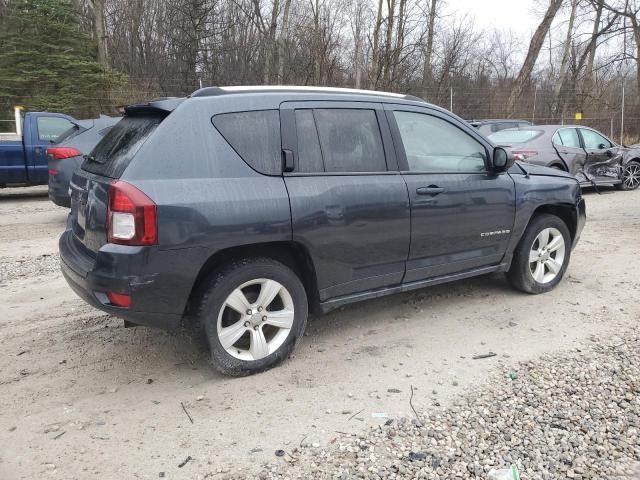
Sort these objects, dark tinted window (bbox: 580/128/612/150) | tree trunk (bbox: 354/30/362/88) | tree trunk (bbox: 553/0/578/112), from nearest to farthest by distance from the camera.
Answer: dark tinted window (bbox: 580/128/612/150)
tree trunk (bbox: 354/30/362/88)
tree trunk (bbox: 553/0/578/112)

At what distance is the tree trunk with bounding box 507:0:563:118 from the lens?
22.7 m

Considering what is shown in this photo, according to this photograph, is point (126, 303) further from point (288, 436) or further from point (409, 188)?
point (409, 188)

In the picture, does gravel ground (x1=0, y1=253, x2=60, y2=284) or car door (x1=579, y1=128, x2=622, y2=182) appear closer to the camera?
gravel ground (x1=0, y1=253, x2=60, y2=284)

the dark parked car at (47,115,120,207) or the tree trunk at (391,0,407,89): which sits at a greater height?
the tree trunk at (391,0,407,89)

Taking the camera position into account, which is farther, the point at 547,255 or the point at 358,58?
the point at 358,58

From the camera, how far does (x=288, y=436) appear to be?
2.88 metres

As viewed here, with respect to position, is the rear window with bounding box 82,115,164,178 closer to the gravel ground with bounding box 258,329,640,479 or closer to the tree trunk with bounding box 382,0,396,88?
the gravel ground with bounding box 258,329,640,479

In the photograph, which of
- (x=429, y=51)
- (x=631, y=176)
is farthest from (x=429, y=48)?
(x=631, y=176)

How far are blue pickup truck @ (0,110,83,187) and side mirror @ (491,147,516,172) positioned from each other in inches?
355

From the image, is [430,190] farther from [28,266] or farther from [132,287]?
[28,266]

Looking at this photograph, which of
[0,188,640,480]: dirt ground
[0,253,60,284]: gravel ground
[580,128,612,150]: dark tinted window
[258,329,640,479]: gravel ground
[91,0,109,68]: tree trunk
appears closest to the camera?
[258,329,640,479]: gravel ground

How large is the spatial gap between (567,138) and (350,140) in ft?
29.0

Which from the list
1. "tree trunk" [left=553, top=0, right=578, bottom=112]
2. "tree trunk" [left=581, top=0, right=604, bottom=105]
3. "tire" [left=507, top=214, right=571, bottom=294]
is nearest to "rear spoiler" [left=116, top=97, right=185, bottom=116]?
"tire" [left=507, top=214, right=571, bottom=294]

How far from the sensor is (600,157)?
1165cm
